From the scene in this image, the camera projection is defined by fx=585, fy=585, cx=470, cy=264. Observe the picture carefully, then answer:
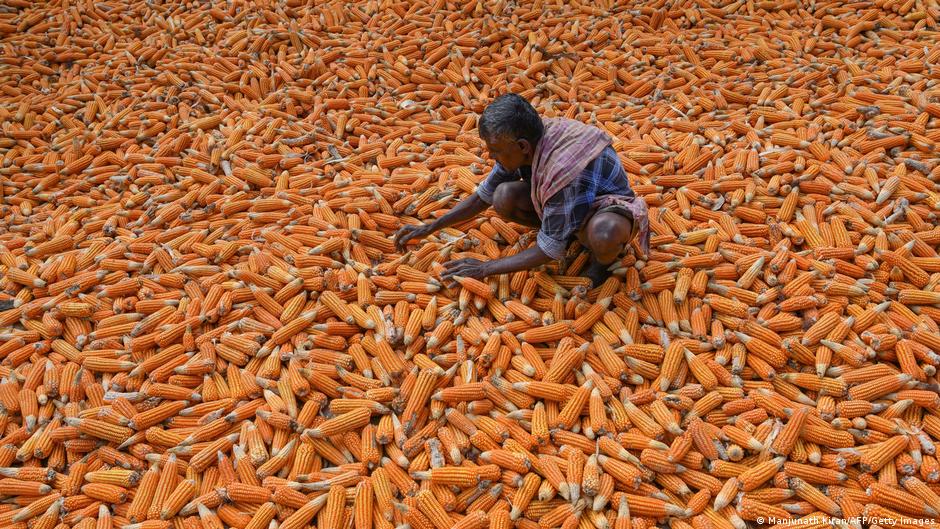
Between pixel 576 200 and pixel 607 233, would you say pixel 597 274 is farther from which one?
pixel 576 200

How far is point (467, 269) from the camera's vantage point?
145 inches

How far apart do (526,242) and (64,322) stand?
3.08 m

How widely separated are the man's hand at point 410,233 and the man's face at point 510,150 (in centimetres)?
93

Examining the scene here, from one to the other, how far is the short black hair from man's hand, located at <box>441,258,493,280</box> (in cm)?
88

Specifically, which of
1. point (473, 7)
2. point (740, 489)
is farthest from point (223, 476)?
point (473, 7)

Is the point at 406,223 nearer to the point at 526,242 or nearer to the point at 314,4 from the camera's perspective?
the point at 526,242

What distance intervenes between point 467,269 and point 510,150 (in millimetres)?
871

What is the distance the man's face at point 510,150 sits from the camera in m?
3.10

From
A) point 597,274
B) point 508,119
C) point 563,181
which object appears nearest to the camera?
point 508,119

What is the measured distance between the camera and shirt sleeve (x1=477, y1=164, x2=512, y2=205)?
376 centimetres

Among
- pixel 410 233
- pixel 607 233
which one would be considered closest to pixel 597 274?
pixel 607 233

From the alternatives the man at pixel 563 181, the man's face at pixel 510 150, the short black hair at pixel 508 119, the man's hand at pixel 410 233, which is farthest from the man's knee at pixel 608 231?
the man's hand at pixel 410 233

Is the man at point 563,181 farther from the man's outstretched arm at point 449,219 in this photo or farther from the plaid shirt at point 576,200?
the man's outstretched arm at point 449,219

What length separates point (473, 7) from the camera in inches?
278
